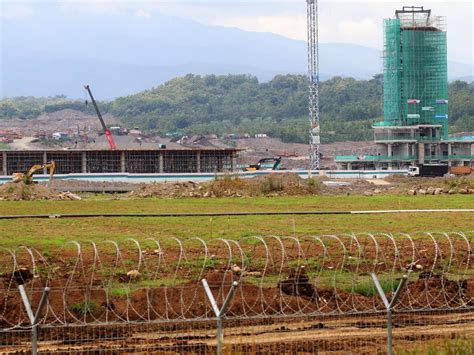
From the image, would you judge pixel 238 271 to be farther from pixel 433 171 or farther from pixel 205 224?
pixel 433 171

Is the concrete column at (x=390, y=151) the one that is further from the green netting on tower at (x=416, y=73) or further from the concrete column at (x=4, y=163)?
the concrete column at (x=4, y=163)

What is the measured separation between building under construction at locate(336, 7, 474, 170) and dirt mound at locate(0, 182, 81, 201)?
252 ft

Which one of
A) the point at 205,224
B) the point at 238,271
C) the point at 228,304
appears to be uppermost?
the point at 228,304

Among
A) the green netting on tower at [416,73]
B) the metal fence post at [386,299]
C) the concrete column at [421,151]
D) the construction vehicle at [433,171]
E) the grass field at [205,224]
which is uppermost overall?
the green netting on tower at [416,73]

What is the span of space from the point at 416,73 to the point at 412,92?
8.61 feet

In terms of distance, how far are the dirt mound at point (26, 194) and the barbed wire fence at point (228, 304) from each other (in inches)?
1488

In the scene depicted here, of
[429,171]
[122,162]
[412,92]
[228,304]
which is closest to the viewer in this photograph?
[228,304]

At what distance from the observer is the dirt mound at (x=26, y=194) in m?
69.4

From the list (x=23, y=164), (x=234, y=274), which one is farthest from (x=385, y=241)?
(x=23, y=164)

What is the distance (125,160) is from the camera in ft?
384

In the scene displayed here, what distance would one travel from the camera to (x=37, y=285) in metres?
25.4

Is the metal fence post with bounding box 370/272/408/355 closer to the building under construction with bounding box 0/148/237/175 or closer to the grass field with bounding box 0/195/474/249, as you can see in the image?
the grass field with bounding box 0/195/474/249

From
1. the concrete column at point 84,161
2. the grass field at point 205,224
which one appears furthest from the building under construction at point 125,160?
the grass field at point 205,224

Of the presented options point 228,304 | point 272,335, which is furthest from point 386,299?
point 272,335
